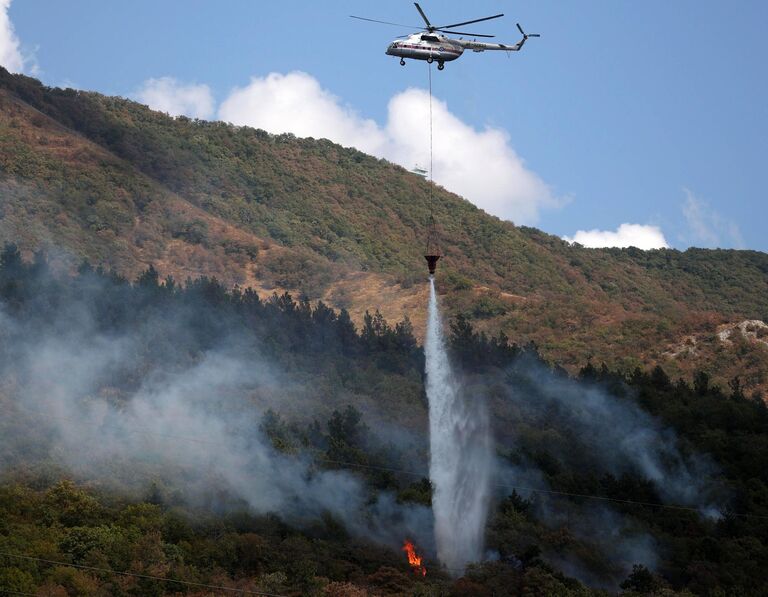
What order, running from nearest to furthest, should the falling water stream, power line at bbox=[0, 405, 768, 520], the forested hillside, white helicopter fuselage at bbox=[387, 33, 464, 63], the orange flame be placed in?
the forested hillside
the orange flame
the falling water stream
white helicopter fuselage at bbox=[387, 33, 464, 63]
power line at bbox=[0, 405, 768, 520]

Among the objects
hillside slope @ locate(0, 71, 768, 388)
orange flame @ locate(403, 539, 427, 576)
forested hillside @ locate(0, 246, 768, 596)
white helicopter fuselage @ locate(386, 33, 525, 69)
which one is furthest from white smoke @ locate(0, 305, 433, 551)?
hillside slope @ locate(0, 71, 768, 388)

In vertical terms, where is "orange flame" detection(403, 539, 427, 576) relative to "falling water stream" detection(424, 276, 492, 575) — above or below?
below

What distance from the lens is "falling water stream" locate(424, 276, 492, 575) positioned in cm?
6975

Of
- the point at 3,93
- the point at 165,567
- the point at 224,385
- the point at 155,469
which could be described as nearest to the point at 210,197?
the point at 3,93

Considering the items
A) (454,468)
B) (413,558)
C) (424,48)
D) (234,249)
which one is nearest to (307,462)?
(454,468)

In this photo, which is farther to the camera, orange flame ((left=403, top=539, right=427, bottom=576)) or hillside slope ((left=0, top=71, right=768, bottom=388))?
hillside slope ((left=0, top=71, right=768, bottom=388))

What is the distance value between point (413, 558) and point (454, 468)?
9.29 m

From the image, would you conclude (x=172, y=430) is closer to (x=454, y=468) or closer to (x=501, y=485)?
(x=454, y=468)

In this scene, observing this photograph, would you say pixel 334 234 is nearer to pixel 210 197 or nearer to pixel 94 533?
pixel 210 197

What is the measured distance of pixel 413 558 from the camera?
6756cm

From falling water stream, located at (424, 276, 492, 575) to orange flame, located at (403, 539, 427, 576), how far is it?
169cm

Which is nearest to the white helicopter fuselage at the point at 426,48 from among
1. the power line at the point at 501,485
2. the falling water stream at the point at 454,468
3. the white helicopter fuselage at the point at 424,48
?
the white helicopter fuselage at the point at 424,48

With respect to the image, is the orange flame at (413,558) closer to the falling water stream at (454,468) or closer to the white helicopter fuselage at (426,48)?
the falling water stream at (454,468)

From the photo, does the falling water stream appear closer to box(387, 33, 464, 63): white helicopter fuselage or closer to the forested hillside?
the forested hillside
